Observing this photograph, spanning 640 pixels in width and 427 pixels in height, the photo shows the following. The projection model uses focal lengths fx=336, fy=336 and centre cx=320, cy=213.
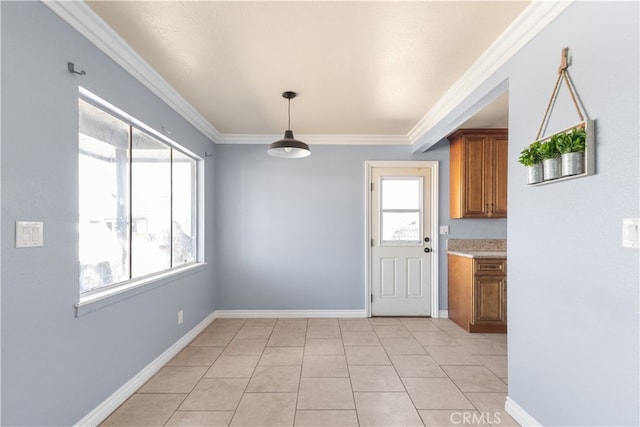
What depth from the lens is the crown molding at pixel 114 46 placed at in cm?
183

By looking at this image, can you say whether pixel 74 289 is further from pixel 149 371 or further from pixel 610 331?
pixel 610 331

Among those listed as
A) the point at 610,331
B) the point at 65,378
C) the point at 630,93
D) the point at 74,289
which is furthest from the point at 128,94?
the point at 610,331

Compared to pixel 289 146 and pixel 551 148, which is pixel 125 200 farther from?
pixel 551 148

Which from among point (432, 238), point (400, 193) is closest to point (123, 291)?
point (400, 193)

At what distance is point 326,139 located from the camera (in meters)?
4.60

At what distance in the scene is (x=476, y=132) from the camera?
4.19 m

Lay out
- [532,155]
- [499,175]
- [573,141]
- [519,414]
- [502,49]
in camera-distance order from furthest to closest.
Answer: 1. [499,175]
2. [502,49]
3. [519,414]
4. [532,155]
5. [573,141]

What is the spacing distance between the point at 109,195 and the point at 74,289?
2.43ft

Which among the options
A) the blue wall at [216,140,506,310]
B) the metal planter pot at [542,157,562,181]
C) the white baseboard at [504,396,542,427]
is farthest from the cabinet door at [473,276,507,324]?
the metal planter pot at [542,157,562,181]

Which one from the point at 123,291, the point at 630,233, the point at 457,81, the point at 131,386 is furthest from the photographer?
the point at 457,81

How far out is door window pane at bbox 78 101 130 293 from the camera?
215 centimetres

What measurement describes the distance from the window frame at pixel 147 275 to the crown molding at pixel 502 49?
2.63 m

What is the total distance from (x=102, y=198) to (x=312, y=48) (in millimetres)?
1784

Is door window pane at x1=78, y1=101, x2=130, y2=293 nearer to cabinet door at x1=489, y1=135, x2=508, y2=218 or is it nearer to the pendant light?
the pendant light
